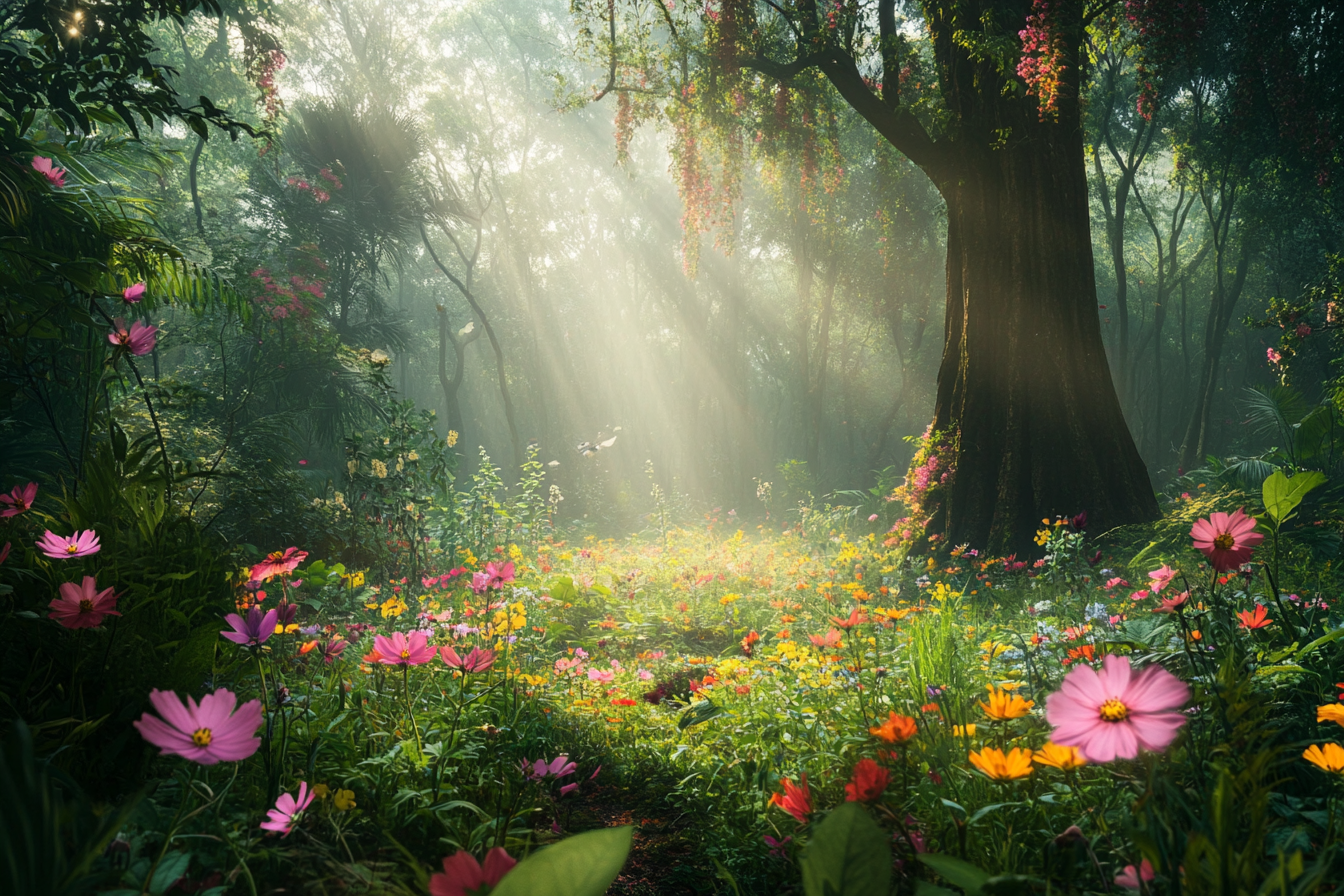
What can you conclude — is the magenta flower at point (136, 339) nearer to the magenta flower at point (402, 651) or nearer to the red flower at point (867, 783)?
the magenta flower at point (402, 651)

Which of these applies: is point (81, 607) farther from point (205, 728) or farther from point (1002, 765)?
point (1002, 765)

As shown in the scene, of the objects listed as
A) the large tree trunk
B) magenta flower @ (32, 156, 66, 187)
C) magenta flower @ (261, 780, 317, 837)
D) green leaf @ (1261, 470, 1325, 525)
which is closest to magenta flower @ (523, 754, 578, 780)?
magenta flower @ (261, 780, 317, 837)

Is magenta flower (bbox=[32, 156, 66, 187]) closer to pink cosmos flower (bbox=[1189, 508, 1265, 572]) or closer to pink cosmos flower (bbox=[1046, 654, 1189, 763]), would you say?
pink cosmos flower (bbox=[1046, 654, 1189, 763])

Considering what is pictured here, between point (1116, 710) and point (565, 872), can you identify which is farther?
point (1116, 710)

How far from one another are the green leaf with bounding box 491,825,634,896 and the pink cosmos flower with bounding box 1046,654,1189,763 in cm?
42

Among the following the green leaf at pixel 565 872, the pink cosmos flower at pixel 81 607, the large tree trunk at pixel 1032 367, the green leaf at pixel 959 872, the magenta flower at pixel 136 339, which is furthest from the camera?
the large tree trunk at pixel 1032 367

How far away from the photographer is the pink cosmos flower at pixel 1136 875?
1.99ft

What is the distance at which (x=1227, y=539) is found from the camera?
41.0 inches

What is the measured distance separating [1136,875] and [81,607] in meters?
1.32

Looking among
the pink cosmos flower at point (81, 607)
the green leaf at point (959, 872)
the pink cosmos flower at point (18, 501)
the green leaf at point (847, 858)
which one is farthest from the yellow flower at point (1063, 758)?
the pink cosmos flower at point (18, 501)

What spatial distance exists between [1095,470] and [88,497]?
16.1 feet

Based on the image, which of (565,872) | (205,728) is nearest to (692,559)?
(205,728)

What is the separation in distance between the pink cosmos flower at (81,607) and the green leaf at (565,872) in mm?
833

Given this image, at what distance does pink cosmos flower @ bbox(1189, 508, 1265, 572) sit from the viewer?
39.9 inches
